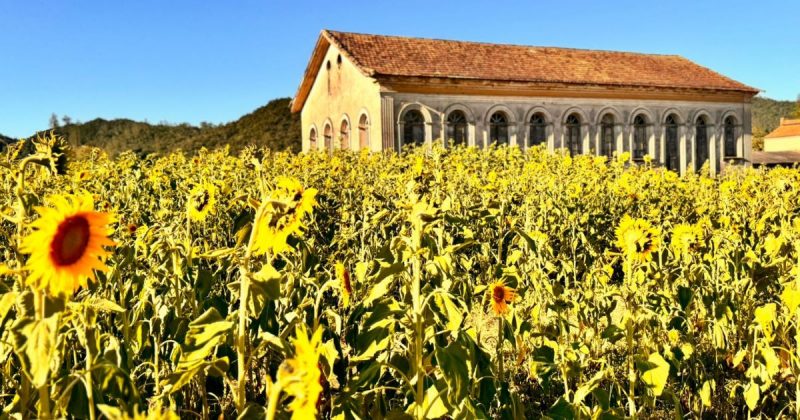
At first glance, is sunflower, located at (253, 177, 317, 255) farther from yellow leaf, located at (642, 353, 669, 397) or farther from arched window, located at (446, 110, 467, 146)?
arched window, located at (446, 110, 467, 146)

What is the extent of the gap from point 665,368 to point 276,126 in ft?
128

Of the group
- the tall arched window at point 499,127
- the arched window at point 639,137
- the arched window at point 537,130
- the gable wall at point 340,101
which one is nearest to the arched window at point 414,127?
the gable wall at point 340,101

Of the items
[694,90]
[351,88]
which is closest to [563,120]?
[694,90]

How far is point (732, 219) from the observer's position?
5586 mm

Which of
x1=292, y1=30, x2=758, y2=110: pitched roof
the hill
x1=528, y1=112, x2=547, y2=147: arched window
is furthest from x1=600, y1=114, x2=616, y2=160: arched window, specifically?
the hill

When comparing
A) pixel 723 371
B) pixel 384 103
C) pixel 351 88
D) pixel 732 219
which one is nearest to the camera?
pixel 723 371

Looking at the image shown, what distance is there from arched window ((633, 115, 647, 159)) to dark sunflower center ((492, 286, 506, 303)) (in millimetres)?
23781

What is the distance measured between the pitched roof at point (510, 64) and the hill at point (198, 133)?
11545 millimetres

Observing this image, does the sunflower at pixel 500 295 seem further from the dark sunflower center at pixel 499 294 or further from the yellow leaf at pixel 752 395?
the yellow leaf at pixel 752 395

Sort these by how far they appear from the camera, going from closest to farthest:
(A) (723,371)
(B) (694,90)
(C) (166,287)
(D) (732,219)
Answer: (C) (166,287) < (A) (723,371) < (D) (732,219) < (B) (694,90)

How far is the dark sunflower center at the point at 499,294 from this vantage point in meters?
2.50

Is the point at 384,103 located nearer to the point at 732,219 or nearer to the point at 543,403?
the point at 732,219

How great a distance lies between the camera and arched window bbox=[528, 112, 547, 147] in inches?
895

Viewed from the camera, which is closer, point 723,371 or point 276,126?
point 723,371
